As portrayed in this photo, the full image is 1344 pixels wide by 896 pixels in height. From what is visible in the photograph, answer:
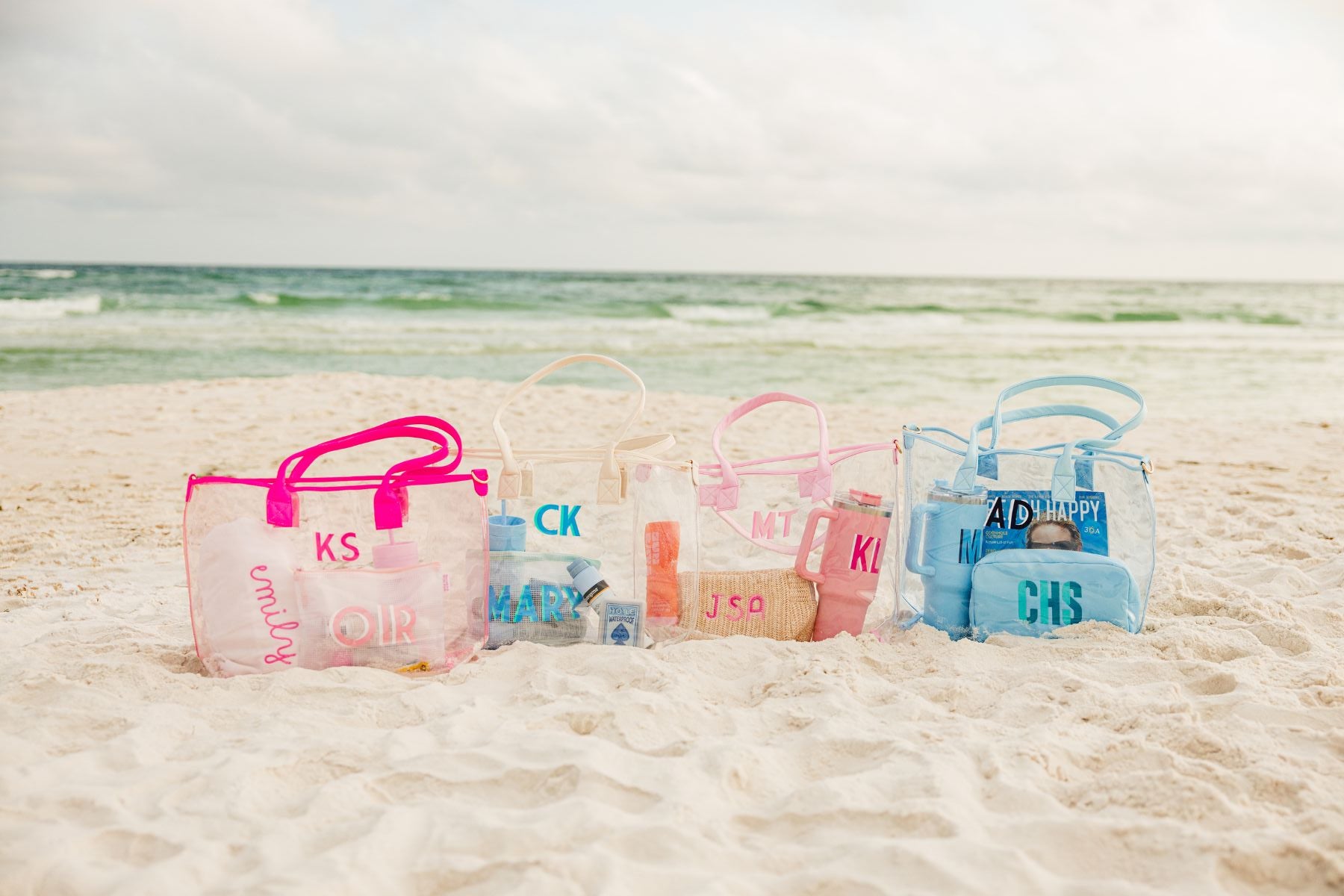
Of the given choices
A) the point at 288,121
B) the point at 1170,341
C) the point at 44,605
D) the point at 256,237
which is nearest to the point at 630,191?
the point at 288,121

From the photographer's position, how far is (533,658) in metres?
2.65

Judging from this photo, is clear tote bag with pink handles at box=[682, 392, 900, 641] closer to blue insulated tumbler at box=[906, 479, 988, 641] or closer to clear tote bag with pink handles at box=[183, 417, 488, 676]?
blue insulated tumbler at box=[906, 479, 988, 641]

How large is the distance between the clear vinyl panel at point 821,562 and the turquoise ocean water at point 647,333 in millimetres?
8031

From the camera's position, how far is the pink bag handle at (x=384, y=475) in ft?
8.33

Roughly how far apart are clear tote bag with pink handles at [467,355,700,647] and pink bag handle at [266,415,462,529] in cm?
18

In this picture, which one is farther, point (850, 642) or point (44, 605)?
point (44, 605)

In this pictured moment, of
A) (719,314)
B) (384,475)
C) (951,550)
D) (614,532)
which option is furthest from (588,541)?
(719,314)

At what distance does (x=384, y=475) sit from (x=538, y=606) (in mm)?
610

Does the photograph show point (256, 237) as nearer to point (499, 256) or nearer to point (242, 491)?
point (499, 256)

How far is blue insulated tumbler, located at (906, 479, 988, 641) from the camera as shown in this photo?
2838 millimetres

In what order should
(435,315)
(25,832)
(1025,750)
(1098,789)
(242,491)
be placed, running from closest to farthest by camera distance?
(25,832), (1098,789), (1025,750), (242,491), (435,315)

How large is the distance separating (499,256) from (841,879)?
33.7 meters

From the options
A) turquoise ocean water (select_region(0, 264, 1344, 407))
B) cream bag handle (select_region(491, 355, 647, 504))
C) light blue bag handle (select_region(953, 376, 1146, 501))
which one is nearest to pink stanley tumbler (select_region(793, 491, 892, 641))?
light blue bag handle (select_region(953, 376, 1146, 501))

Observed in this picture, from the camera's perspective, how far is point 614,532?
281 cm
